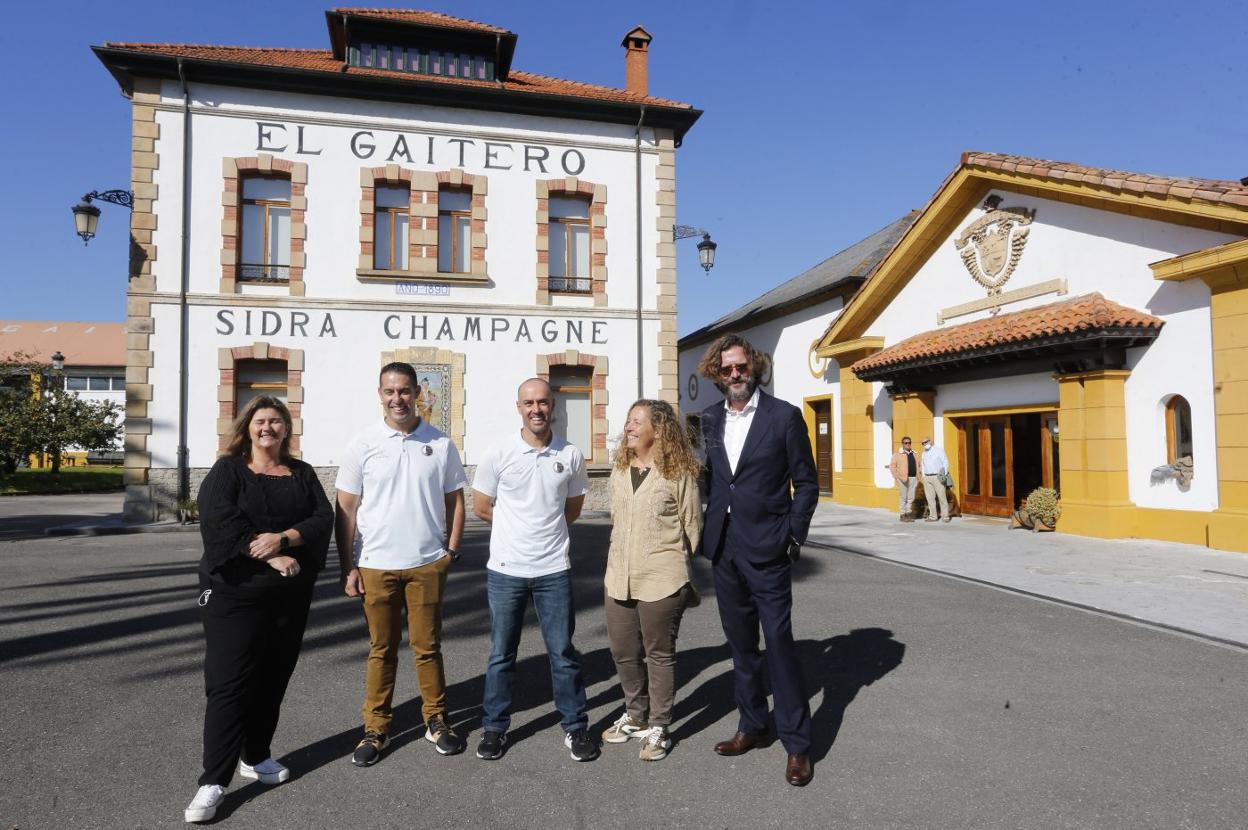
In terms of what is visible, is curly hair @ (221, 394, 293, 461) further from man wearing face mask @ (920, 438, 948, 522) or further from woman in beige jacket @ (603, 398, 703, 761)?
man wearing face mask @ (920, 438, 948, 522)

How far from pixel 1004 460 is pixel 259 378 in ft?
44.2

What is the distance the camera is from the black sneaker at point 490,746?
11.3ft

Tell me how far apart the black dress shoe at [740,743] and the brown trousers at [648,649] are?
0.89ft

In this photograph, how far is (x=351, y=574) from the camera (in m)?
3.45

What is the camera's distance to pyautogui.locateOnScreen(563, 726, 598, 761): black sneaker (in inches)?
135

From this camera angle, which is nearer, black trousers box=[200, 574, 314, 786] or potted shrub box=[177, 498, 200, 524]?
black trousers box=[200, 574, 314, 786]

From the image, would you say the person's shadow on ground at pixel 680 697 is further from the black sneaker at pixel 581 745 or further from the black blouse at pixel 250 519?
the black blouse at pixel 250 519

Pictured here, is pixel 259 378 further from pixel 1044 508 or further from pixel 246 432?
pixel 1044 508

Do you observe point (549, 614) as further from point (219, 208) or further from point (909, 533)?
point (219, 208)

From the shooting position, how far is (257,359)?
45.8 feet

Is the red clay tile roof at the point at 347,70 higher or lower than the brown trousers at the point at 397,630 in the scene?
higher

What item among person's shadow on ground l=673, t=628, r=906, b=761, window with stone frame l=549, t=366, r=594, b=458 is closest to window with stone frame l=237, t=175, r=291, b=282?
window with stone frame l=549, t=366, r=594, b=458

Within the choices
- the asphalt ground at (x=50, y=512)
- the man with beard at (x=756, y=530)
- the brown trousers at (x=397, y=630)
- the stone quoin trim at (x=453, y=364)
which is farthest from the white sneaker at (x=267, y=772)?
the stone quoin trim at (x=453, y=364)

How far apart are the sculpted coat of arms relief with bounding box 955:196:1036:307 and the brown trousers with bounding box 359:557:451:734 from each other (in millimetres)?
12374
